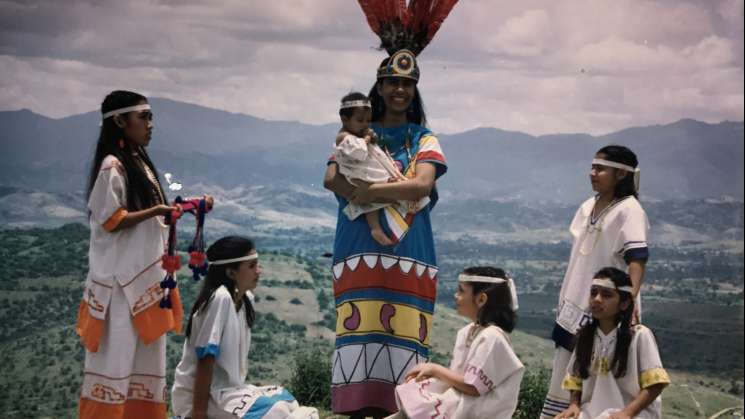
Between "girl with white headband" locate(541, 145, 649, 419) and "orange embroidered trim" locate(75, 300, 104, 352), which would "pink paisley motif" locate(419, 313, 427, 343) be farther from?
"orange embroidered trim" locate(75, 300, 104, 352)

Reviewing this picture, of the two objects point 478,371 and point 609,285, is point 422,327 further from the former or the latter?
point 609,285

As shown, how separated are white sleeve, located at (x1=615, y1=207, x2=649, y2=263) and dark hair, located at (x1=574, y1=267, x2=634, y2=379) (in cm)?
28

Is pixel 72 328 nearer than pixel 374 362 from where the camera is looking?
No

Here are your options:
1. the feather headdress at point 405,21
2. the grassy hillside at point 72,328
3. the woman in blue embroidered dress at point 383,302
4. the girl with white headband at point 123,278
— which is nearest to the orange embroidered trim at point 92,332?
the girl with white headband at point 123,278

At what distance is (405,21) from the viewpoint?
14.0ft

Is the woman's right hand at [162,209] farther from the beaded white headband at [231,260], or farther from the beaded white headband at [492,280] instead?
the beaded white headband at [492,280]

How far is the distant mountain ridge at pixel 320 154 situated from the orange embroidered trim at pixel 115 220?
506mm

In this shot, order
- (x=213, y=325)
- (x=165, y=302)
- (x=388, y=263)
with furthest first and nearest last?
(x=388, y=263) → (x=165, y=302) → (x=213, y=325)

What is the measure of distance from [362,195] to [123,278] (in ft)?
3.48

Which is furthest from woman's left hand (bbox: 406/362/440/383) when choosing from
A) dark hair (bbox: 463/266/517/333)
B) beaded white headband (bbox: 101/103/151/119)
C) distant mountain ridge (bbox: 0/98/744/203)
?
distant mountain ridge (bbox: 0/98/744/203)

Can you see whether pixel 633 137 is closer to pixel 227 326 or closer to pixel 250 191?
pixel 250 191

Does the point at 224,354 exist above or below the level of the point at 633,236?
below

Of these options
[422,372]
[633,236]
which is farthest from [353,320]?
[633,236]

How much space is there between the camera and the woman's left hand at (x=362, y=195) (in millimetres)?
3822
